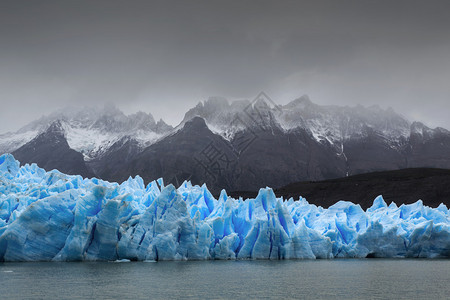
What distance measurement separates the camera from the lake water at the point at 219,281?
19641 millimetres

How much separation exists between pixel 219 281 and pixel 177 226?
8948 mm

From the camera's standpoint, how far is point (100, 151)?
17688cm

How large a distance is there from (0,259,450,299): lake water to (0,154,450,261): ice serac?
156cm

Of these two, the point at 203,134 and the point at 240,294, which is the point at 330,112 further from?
the point at 240,294

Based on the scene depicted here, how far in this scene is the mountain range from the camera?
482 feet

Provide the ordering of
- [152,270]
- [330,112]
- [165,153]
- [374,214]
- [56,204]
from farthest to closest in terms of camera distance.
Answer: [330,112], [165,153], [374,214], [56,204], [152,270]

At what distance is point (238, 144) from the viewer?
161 meters

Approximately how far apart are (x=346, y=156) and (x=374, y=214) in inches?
5103

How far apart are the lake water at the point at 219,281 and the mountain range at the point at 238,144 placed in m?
106

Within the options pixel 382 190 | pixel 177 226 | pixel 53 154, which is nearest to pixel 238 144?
pixel 53 154

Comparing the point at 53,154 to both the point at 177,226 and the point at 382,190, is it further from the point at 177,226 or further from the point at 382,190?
the point at 177,226

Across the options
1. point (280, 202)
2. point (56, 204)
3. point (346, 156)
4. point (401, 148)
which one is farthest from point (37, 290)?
point (401, 148)

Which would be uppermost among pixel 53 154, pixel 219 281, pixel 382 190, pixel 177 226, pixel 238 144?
pixel 238 144

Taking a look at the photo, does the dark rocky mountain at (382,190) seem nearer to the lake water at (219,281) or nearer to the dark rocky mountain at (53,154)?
the lake water at (219,281)
